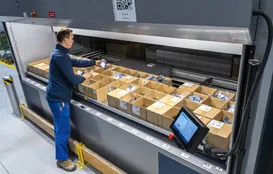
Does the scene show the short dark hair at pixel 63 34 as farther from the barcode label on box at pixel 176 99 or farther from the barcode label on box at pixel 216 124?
the barcode label on box at pixel 216 124

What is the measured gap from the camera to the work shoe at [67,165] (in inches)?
110

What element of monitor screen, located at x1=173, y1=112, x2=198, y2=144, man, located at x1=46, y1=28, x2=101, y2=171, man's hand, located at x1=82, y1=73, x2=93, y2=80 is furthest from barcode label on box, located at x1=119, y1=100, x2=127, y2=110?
monitor screen, located at x1=173, y1=112, x2=198, y2=144

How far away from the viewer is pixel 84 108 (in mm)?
2639

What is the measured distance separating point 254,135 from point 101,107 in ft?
5.69

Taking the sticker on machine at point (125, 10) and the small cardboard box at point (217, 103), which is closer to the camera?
the sticker on machine at point (125, 10)

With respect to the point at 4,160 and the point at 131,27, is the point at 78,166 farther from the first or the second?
the point at 131,27

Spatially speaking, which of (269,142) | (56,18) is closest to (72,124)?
(56,18)

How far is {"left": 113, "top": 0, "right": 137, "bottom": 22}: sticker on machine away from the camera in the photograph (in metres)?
1.19

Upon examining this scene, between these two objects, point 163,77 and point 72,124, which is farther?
point 72,124

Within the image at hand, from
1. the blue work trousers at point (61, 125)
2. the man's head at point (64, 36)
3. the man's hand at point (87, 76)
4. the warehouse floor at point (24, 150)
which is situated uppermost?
the man's head at point (64, 36)

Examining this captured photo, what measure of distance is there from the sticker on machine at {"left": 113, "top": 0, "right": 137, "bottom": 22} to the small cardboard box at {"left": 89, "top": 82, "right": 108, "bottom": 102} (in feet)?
4.53

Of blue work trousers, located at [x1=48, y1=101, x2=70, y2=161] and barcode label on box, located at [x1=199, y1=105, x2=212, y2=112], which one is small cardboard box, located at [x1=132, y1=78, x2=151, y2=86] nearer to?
barcode label on box, located at [x1=199, y1=105, x2=212, y2=112]

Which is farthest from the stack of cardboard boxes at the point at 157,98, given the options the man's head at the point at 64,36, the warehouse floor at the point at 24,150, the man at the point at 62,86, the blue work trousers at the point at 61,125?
the warehouse floor at the point at 24,150

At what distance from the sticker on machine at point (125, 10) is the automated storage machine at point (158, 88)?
0.03m
